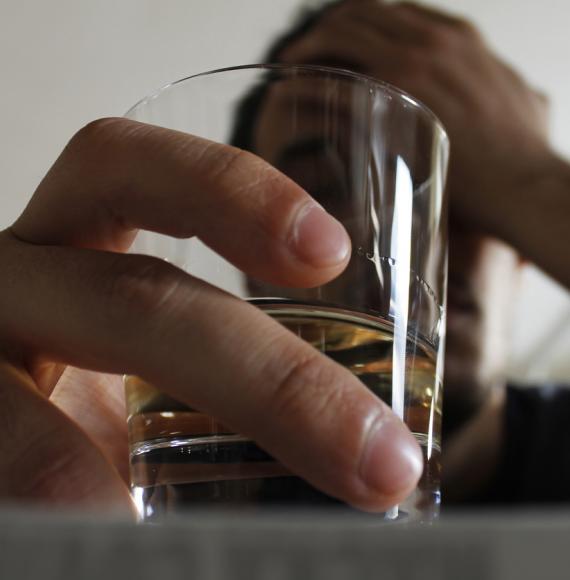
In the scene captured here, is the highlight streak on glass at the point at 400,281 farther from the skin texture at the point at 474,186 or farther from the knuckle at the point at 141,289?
the skin texture at the point at 474,186

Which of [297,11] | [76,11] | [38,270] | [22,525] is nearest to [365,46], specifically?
[297,11]

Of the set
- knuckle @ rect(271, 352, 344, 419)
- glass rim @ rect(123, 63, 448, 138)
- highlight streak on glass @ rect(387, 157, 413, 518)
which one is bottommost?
knuckle @ rect(271, 352, 344, 419)

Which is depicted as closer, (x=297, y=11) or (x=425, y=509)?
(x=425, y=509)

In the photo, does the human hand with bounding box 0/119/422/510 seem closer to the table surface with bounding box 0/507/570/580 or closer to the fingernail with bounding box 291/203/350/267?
the fingernail with bounding box 291/203/350/267

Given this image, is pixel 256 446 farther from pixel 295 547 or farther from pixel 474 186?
Result: pixel 474 186

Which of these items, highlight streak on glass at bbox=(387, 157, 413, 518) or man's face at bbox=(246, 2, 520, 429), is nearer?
highlight streak on glass at bbox=(387, 157, 413, 518)

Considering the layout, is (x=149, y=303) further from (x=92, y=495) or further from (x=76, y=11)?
(x=76, y=11)

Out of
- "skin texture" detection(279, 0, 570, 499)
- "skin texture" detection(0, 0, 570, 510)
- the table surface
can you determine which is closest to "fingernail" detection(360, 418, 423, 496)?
"skin texture" detection(0, 0, 570, 510)

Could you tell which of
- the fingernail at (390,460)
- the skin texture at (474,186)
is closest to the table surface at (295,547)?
the fingernail at (390,460)
